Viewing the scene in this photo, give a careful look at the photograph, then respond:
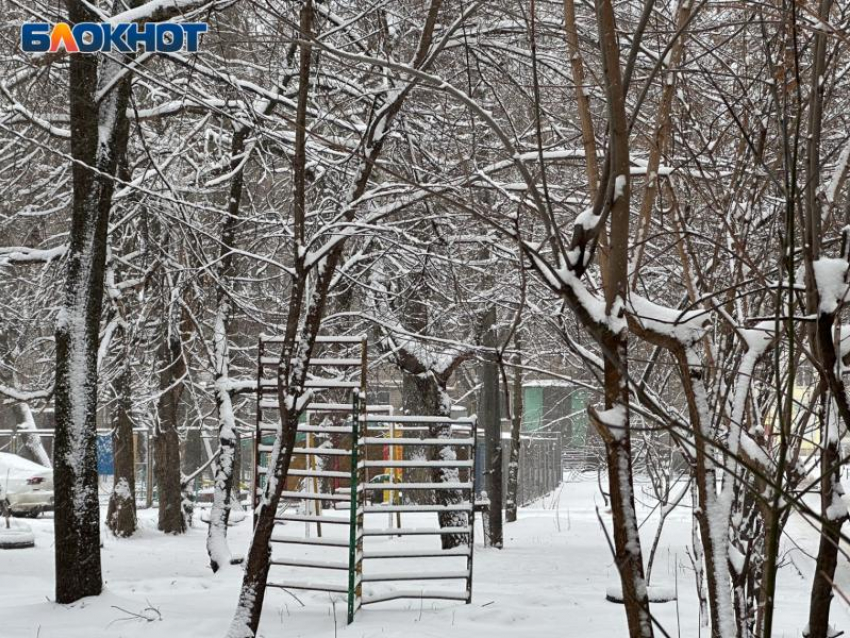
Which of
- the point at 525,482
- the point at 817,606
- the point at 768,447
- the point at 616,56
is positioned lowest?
the point at 525,482

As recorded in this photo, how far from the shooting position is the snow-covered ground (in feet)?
22.4

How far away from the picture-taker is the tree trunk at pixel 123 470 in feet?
45.7

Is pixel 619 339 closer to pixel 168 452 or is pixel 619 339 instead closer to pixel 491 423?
pixel 491 423

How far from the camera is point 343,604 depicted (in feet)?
27.1

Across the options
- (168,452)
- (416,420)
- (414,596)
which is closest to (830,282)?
(416,420)

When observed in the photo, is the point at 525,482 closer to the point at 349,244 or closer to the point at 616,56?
the point at 349,244

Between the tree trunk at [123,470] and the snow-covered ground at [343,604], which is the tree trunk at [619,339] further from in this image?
the tree trunk at [123,470]

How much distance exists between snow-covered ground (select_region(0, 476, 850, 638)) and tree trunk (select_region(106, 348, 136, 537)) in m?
1.11

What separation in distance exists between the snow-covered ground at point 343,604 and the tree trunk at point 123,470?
3.64 ft

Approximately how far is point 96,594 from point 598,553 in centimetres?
715

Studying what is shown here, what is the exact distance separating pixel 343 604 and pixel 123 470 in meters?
6.93

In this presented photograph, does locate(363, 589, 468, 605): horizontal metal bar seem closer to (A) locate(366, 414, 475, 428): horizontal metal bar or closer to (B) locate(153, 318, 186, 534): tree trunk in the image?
(A) locate(366, 414, 475, 428): horizontal metal bar

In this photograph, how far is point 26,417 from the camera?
2364 centimetres

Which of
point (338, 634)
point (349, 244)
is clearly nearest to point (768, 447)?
point (338, 634)
